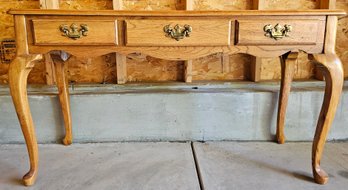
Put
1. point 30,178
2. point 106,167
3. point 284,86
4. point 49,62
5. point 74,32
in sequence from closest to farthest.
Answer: point 74,32 < point 30,178 < point 106,167 < point 284,86 < point 49,62

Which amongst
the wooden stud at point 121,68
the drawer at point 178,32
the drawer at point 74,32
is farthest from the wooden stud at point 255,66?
the drawer at point 74,32

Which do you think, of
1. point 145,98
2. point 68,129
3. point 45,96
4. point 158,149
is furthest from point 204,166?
point 45,96

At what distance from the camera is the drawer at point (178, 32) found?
1284 mm

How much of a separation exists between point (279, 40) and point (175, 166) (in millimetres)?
896

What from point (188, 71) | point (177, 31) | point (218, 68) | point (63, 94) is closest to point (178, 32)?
point (177, 31)

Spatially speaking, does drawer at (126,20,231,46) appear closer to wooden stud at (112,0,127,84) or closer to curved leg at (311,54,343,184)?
curved leg at (311,54,343,184)

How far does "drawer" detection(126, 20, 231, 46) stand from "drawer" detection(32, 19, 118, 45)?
0.09m

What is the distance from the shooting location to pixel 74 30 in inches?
50.4

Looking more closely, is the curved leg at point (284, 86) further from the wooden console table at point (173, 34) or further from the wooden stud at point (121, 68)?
the wooden stud at point (121, 68)

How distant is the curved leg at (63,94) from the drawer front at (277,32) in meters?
1.14

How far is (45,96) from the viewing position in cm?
191

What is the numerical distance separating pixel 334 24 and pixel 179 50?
0.73 m

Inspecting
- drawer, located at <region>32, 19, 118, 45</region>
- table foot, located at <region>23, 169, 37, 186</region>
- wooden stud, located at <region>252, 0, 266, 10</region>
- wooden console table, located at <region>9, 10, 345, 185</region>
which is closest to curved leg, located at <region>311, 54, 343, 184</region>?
wooden console table, located at <region>9, 10, 345, 185</region>

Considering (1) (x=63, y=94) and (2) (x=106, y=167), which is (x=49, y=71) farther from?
(2) (x=106, y=167)
